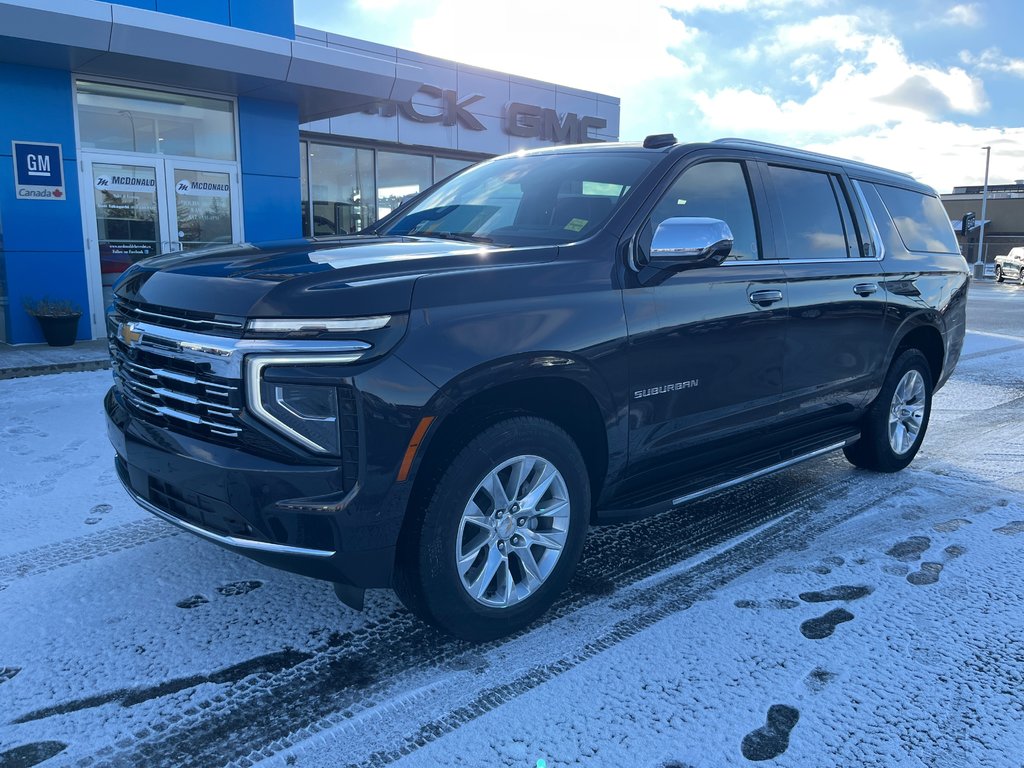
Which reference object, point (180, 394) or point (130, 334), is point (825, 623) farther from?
point (130, 334)

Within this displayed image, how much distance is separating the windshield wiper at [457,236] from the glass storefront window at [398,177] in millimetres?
14564

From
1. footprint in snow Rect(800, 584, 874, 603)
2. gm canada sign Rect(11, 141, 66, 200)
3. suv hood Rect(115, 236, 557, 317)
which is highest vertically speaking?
gm canada sign Rect(11, 141, 66, 200)

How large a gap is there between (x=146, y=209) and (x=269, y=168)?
2093 mm

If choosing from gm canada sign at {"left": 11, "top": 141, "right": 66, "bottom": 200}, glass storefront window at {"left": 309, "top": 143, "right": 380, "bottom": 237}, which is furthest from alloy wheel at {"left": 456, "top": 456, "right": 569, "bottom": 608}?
glass storefront window at {"left": 309, "top": 143, "right": 380, "bottom": 237}

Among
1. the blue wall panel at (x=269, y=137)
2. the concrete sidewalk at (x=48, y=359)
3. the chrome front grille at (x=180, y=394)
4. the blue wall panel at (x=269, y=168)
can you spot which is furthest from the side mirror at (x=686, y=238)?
the blue wall panel at (x=269, y=137)

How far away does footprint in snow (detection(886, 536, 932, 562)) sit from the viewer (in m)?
3.91

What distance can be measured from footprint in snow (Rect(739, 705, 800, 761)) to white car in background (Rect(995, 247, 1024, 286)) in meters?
39.3

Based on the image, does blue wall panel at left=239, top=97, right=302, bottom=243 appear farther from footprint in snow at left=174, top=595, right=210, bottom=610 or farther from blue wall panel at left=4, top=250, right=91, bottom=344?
footprint in snow at left=174, top=595, right=210, bottom=610

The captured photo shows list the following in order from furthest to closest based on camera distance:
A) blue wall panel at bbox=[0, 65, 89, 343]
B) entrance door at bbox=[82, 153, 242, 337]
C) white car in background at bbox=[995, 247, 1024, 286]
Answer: white car in background at bbox=[995, 247, 1024, 286], entrance door at bbox=[82, 153, 242, 337], blue wall panel at bbox=[0, 65, 89, 343]

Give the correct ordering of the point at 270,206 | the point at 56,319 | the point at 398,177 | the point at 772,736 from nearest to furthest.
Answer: the point at 772,736 < the point at 56,319 < the point at 270,206 < the point at 398,177

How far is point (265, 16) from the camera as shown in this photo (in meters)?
12.6

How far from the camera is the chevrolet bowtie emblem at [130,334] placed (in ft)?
9.76

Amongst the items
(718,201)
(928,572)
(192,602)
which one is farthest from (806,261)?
(192,602)

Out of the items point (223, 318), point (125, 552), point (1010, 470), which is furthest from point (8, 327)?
point (1010, 470)
